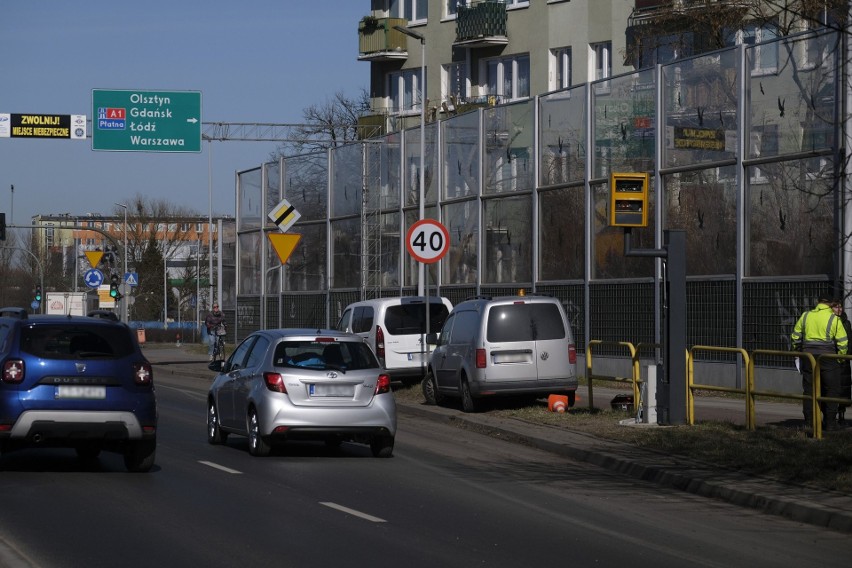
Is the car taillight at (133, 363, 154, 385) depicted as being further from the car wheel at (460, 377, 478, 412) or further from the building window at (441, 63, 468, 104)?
the building window at (441, 63, 468, 104)

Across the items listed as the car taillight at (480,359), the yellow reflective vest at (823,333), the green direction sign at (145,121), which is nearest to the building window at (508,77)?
the green direction sign at (145,121)

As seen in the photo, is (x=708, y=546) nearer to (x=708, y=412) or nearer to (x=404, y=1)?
(x=708, y=412)

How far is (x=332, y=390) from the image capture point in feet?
51.3

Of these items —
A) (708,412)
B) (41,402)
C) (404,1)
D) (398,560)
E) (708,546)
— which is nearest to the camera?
(398,560)

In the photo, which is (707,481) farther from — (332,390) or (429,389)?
(429,389)

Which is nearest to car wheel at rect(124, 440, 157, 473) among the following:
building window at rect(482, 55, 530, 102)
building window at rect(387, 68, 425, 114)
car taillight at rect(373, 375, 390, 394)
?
car taillight at rect(373, 375, 390, 394)

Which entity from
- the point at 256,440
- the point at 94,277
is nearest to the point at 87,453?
the point at 256,440

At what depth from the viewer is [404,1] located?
54.3 meters

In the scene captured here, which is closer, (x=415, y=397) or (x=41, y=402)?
(x=41, y=402)

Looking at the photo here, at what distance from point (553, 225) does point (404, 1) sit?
2596 cm

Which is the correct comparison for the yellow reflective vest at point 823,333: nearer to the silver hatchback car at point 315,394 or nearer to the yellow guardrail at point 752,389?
the yellow guardrail at point 752,389

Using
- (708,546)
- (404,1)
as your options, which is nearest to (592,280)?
(708,546)

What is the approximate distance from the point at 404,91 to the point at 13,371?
42496mm

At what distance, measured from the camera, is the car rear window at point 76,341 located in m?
13.6
